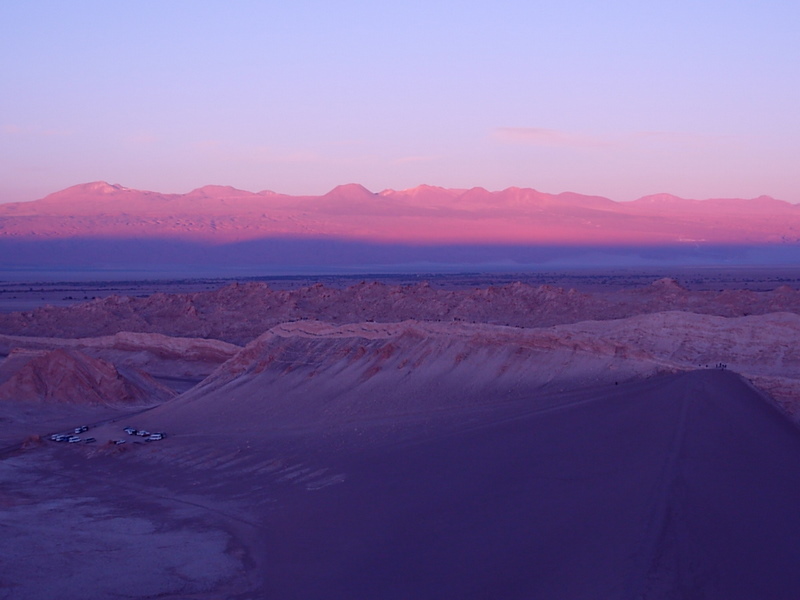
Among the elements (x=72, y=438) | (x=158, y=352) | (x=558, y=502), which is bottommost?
(x=72, y=438)

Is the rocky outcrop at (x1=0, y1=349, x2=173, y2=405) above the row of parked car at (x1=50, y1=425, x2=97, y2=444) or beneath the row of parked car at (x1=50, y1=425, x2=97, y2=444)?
above

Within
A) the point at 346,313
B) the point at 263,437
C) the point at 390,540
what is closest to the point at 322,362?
the point at 263,437

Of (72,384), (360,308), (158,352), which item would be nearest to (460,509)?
(72,384)

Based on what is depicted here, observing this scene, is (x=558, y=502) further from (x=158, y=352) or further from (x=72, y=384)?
(x=158, y=352)

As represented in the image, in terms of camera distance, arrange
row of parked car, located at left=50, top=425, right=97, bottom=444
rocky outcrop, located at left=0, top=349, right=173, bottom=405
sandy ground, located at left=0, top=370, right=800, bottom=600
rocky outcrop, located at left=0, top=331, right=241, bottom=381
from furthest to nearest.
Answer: rocky outcrop, located at left=0, top=331, right=241, bottom=381 < rocky outcrop, located at left=0, top=349, right=173, bottom=405 < row of parked car, located at left=50, top=425, right=97, bottom=444 < sandy ground, located at left=0, top=370, right=800, bottom=600

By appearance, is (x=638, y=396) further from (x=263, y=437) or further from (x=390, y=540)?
(x=263, y=437)

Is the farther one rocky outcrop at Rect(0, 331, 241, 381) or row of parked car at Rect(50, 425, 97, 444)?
rocky outcrop at Rect(0, 331, 241, 381)

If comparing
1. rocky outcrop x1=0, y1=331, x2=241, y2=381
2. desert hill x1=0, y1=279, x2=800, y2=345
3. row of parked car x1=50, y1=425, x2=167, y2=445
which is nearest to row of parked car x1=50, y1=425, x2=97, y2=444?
row of parked car x1=50, y1=425, x2=167, y2=445

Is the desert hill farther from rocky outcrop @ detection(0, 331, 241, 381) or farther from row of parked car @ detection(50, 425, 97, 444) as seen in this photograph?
row of parked car @ detection(50, 425, 97, 444)
